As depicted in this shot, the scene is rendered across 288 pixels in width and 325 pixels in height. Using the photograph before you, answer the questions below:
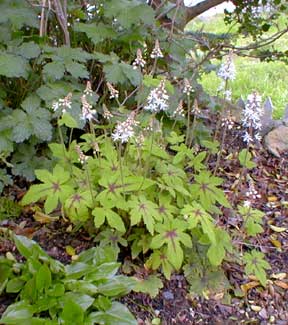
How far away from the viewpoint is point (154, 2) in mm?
3453

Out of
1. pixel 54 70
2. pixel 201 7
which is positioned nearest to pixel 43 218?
pixel 54 70

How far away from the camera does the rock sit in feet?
11.8

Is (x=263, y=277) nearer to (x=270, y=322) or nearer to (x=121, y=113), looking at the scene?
(x=270, y=322)

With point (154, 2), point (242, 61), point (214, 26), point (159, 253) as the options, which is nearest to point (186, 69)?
point (154, 2)

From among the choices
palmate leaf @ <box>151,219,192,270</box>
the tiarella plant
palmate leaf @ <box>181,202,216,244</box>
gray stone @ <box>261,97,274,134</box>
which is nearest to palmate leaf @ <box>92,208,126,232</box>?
the tiarella plant

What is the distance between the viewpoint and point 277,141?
11.9 ft

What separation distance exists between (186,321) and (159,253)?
11.4 inches

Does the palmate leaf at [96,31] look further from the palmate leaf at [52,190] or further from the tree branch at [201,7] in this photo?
the tree branch at [201,7]

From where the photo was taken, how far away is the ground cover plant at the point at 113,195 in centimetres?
217

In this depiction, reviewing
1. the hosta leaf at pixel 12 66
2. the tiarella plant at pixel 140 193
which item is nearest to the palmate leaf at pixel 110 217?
the tiarella plant at pixel 140 193

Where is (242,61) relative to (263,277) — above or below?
below

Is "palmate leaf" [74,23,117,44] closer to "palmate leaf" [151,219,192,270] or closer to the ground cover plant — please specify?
the ground cover plant

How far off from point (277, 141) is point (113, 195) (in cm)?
171

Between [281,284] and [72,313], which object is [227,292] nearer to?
[281,284]
